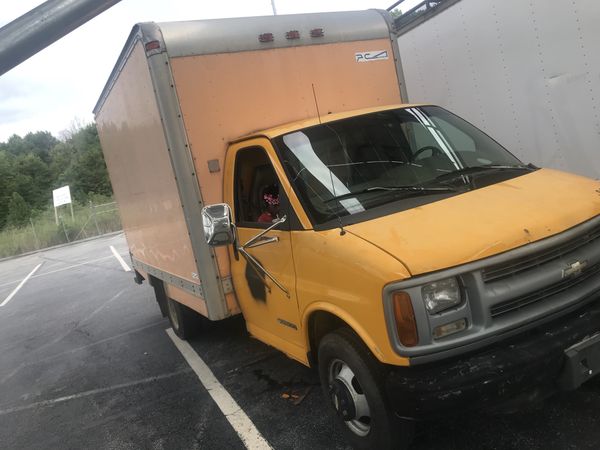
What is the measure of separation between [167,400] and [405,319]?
298 centimetres

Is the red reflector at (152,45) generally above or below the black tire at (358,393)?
above

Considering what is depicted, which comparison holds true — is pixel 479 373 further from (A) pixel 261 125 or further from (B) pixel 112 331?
(B) pixel 112 331

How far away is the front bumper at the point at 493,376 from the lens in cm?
250

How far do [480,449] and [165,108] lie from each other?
3.28 m

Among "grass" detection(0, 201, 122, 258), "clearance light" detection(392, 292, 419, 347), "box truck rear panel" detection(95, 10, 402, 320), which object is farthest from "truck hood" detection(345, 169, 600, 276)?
"grass" detection(0, 201, 122, 258)

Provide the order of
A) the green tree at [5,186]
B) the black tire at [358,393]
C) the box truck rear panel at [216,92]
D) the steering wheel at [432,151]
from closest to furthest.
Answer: the black tire at [358,393] < the steering wheel at [432,151] < the box truck rear panel at [216,92] < the green tree at [5,186]

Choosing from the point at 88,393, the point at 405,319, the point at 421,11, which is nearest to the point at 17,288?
the point at 88,393

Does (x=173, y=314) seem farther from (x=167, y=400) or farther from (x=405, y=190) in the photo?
(x=405, y=190)

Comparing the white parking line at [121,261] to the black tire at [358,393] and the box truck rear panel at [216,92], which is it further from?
the black tire at [358,393]

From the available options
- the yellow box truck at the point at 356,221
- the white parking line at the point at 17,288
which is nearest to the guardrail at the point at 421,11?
the yellow box truck at the point at 356,221

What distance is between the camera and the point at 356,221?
3.07 meters

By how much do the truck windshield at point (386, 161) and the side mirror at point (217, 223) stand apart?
50 centimetres

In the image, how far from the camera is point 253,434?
3.77 meters

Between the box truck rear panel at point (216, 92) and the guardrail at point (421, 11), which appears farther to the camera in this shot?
the guardrail at point (421, 11)
